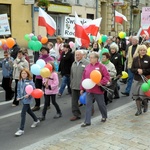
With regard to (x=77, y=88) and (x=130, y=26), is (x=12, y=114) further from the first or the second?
(x=130, y=26)

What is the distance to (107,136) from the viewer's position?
553 centimetres

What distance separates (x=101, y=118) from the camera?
264 inches

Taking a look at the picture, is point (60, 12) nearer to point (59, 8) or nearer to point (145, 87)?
point (59, 8)

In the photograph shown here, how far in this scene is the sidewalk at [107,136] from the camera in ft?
16.6

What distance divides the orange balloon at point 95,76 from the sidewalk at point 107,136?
3.08 ft

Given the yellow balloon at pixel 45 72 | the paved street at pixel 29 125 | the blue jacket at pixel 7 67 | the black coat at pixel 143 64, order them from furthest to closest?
the blue jacket at pixel 7 67 → the black coat at pixel 143 64 → the yellow balloon at pixel 45 72 → the paved street at pixel 29 125

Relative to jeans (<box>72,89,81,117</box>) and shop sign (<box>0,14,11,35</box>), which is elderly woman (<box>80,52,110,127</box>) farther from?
shop sign (<box>0,14,11,35</box>)

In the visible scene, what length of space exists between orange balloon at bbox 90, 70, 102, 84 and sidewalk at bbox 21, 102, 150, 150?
94 centimetres

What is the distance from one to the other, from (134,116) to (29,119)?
2.37 m

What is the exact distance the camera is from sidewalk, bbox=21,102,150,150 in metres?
5.06

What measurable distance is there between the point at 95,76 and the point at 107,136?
1177 mm

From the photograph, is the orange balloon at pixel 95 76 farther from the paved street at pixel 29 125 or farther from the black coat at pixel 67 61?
the black coat at pixel 67 61

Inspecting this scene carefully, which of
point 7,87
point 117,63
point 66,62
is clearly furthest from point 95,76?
point 7,87

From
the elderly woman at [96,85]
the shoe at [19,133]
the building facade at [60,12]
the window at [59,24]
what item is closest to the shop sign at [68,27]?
the building facade at [60,12]
